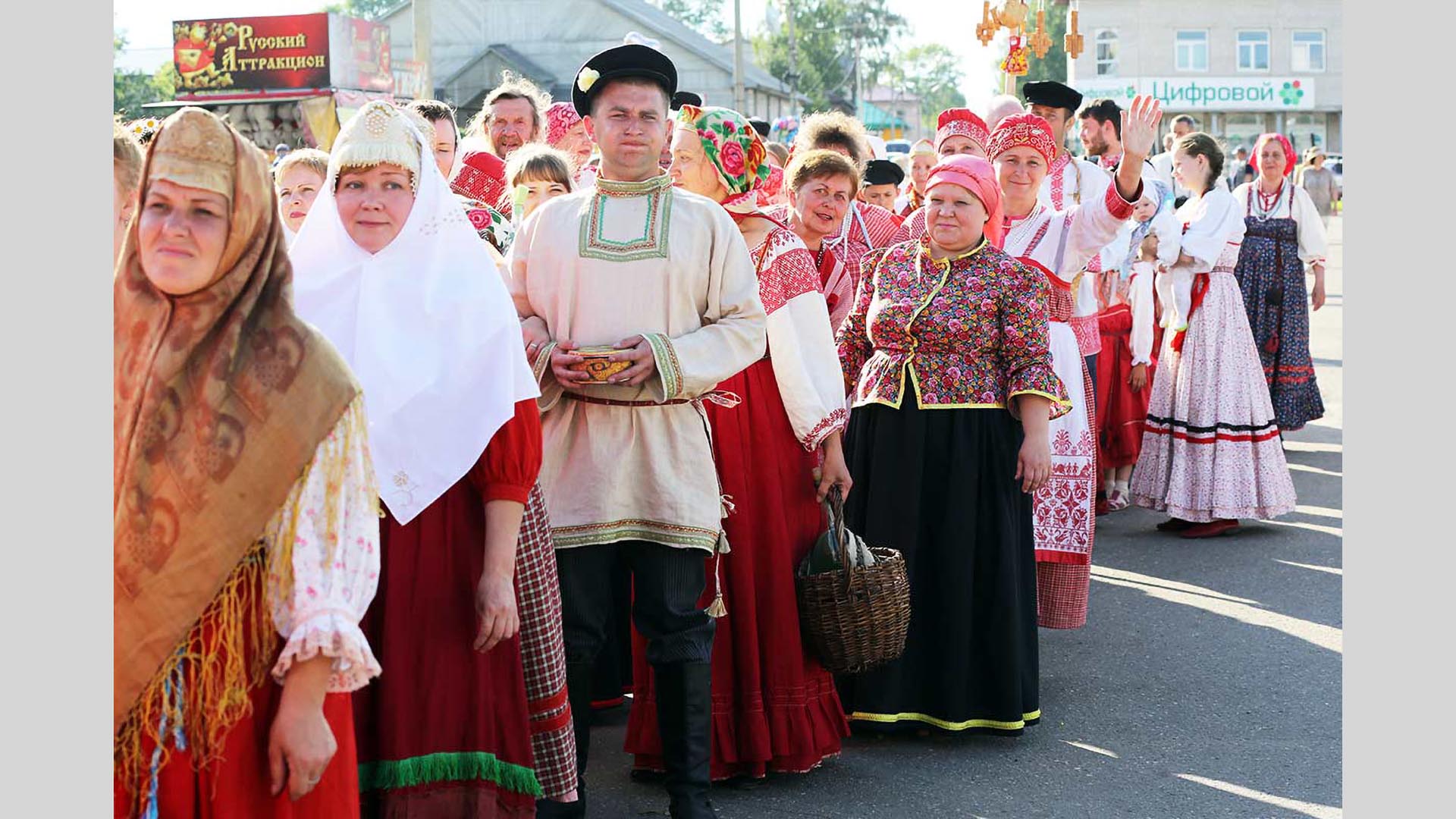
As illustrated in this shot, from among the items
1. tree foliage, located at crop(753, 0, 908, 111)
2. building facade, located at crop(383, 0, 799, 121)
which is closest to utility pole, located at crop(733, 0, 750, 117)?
building facade, located at crop(383, 0, 799, 121)

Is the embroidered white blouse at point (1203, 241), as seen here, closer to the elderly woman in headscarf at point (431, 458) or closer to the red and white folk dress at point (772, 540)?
the red and white folk dress at point (772, 540)

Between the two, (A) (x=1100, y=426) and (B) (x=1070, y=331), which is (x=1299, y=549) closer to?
(A) (x=1100, y=426)

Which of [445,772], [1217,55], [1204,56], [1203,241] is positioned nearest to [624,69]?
[445,772]

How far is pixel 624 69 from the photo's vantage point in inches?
160

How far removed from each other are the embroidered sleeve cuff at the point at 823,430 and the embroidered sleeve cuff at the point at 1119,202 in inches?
57.6

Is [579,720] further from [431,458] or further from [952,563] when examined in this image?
[952,563]

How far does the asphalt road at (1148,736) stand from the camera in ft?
14.9

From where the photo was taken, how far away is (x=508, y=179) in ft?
18.3

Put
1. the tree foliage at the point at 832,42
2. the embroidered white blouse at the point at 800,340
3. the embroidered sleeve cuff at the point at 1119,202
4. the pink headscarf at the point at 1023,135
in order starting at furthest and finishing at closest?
the tree foliage at the point at 832,42 < the pink headscarf at the point at 1023,135 < the embroidered sleeve cuff at the point at 1119,202 < the embroidered white blouse at the point at 800,340

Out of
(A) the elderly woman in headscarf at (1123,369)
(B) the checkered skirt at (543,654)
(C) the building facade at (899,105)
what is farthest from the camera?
(C) the building facade at (899,105)

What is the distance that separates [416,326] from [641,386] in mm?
894

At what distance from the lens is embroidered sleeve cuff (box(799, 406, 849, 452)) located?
4.73 meters

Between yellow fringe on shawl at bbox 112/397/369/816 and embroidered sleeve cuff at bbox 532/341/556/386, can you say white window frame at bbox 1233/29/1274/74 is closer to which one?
embroidered sleeve cuff at bbox 532/341/556/386

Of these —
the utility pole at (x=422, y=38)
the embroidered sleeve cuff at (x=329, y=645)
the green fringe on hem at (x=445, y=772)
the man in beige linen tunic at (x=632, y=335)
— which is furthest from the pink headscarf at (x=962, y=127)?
the utility pole at (x=422, y=38)
